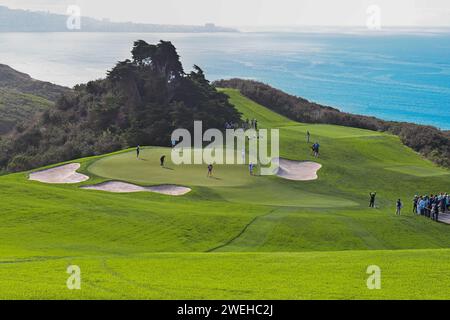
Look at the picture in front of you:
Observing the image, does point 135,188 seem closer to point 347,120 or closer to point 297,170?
point 297,170

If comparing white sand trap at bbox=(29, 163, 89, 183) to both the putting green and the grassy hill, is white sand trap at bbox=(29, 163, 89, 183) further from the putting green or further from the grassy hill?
the putting green

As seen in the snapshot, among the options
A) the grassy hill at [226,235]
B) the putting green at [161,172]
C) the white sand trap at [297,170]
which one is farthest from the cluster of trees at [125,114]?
the white sand trap at [297,170]

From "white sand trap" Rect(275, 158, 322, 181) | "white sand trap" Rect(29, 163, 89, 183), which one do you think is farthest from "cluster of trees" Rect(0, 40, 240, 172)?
"white sand trap" Rect(275, 158, 322, 181)

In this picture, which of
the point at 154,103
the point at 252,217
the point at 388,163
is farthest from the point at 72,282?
the point at 154,103

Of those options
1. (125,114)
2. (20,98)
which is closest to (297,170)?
(125,114)

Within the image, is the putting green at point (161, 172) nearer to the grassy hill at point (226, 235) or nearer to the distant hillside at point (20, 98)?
the grassy hill at point (226, 235)
